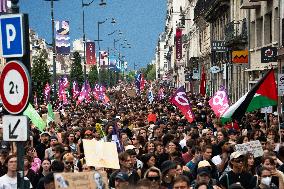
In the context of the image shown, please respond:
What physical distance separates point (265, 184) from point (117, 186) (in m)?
1.89

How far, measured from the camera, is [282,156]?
1186 cm

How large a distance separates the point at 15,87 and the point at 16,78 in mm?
98

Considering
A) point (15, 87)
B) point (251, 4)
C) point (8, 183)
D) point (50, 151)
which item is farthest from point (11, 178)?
point (251, 4)

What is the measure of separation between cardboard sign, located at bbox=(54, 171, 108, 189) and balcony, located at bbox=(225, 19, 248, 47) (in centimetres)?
3414

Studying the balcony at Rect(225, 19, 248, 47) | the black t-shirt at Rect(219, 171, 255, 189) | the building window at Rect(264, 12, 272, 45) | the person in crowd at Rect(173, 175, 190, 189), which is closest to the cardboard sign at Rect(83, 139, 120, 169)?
the black t-shirt at Rect(219, 171, 255, 189)

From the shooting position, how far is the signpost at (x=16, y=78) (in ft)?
25.9

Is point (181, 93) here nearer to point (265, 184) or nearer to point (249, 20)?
point (265, 184)

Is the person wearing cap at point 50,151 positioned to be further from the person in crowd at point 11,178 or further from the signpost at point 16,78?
the signpost at point 16,78

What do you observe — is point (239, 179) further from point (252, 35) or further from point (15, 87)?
point (252, 35)

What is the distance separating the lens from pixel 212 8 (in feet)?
187

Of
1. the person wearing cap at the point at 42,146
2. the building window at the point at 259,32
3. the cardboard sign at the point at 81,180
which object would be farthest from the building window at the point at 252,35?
the cardboard sign at the point at 81,180

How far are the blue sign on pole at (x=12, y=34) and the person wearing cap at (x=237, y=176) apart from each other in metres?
3.64

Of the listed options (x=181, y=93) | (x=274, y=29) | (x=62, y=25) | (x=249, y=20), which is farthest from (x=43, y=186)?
(x=62, y=25)

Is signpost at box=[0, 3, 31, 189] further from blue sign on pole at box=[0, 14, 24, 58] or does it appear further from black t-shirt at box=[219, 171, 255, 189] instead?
black t-shirt at box=[219, 171, 255, 189]
